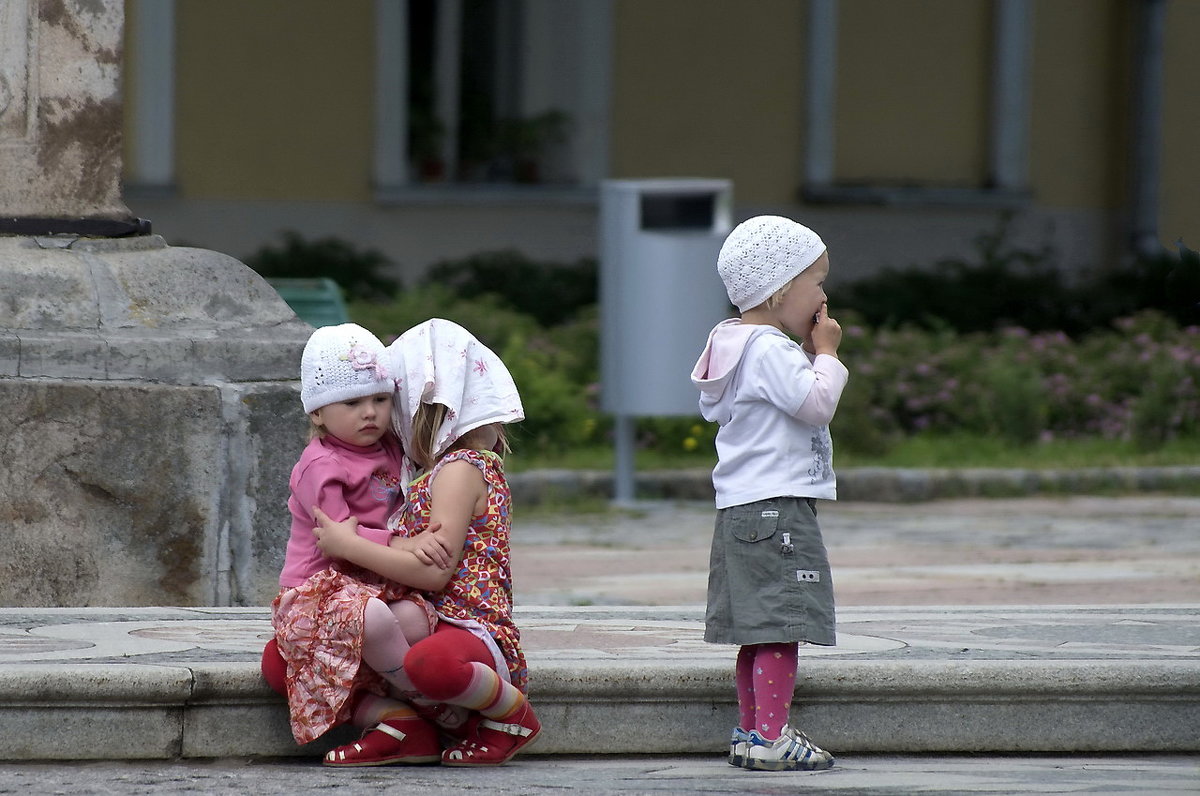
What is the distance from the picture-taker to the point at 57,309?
5277 millimetres

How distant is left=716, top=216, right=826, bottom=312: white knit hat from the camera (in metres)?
4.16

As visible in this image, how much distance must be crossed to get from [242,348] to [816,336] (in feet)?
5.95

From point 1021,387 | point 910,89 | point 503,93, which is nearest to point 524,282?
point 503,93

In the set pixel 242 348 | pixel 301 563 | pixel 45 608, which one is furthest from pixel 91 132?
pixel 301 563

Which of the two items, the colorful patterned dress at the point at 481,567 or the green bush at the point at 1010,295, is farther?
the green bush at the point at 1010,295

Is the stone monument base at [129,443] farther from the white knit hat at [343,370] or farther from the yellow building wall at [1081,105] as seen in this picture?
the yellow building wall at [1081,105]

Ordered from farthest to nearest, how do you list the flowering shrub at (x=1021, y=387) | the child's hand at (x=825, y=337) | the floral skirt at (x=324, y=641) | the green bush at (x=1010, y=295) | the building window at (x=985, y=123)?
the building window at (x=985, y=123), the green bush at (x=1010, y=295), the flowering shrub at (x=1021, y=387), the child's hand at (x=825, y=337), the floral skirt at (x=324, y=641)

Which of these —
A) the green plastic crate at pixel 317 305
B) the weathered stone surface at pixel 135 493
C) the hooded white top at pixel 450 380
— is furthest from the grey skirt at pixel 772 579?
the green plastic crate at pixel 317 305

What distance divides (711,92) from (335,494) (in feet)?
38.2

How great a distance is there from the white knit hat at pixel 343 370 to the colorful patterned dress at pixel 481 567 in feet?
0.70

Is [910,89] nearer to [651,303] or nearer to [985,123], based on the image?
[985,123]

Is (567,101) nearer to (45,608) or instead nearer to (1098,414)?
(1098,414)

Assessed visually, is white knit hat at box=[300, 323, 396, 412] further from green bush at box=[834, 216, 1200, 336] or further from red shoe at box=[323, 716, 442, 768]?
green bush at box=[834, 216, 1200, 336]

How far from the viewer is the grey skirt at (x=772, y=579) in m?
4.01
